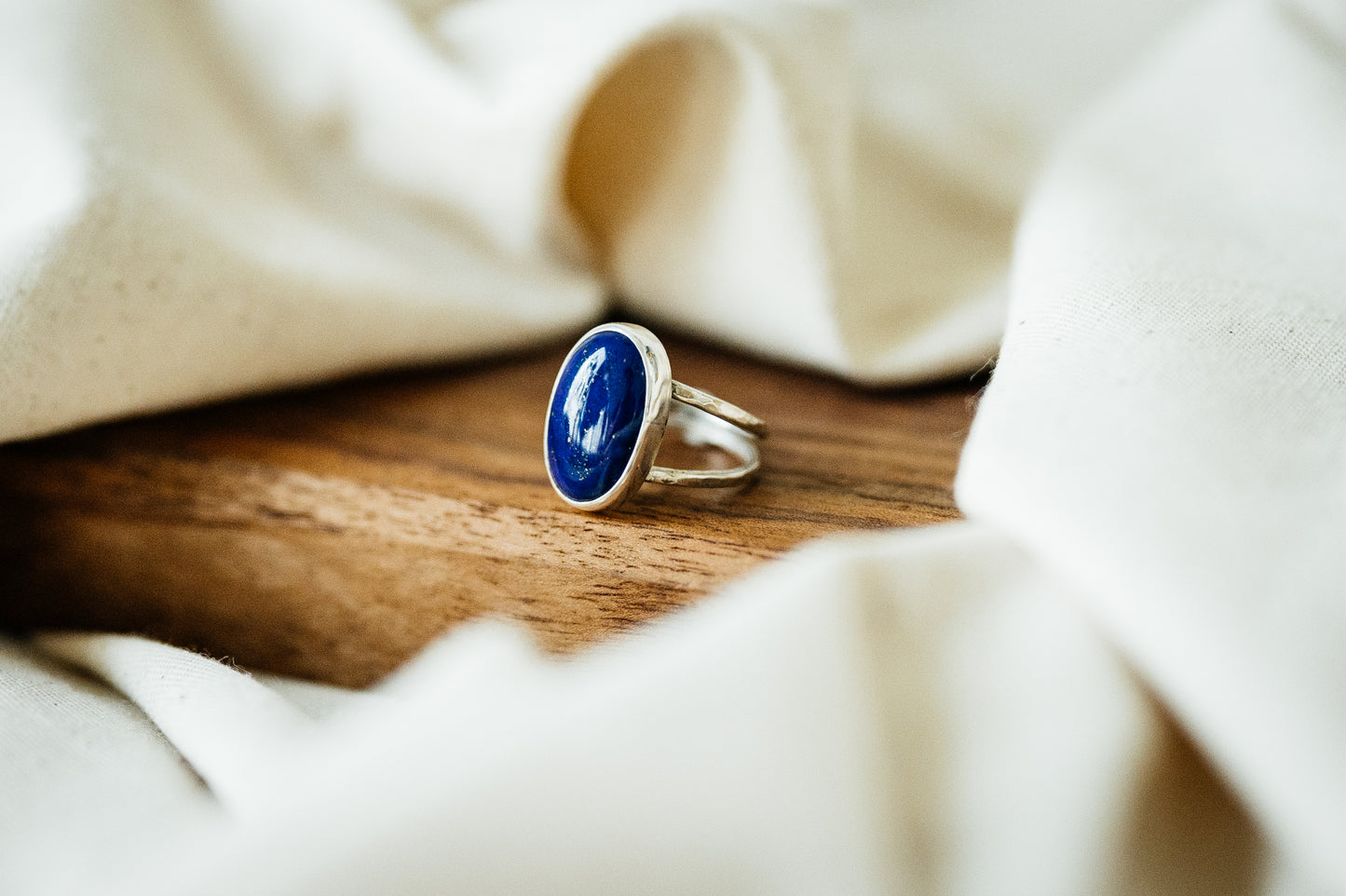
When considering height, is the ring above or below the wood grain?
above

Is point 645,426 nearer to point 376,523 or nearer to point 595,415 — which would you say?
point 595,415

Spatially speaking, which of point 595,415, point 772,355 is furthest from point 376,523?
point 772,355

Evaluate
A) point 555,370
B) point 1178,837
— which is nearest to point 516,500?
point 555,370

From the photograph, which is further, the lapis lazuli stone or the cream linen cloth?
the lapis lazuli stone

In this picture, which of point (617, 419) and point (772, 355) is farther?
point (772, 355)

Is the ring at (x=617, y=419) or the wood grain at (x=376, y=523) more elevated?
the ring at (x=617, y=419)

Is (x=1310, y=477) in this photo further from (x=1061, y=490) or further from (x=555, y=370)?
(x=555, y=370)
